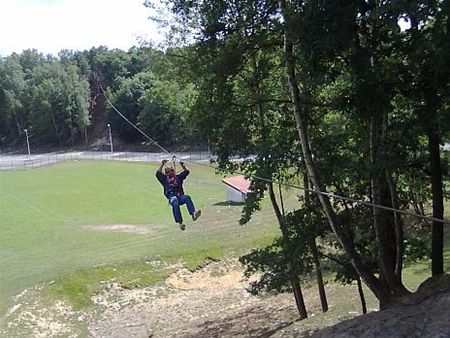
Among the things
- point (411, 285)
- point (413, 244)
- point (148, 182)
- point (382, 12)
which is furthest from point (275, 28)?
point (148, 182)

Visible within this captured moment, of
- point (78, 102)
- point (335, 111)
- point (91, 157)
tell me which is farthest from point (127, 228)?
point (78, 102)

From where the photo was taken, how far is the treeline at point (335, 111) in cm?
801

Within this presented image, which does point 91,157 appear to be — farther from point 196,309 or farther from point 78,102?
point 196,309

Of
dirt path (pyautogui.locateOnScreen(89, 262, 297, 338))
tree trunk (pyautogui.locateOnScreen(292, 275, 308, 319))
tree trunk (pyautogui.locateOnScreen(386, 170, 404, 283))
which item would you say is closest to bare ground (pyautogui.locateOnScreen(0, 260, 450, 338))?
dirt path (pyautogui.locateOnScreen(89, 262, 297, 338))

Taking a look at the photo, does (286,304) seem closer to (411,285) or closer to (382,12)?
(411,285)

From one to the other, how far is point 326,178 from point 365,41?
277cm

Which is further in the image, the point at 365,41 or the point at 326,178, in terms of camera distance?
the point at 326,178

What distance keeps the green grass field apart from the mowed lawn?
50mm

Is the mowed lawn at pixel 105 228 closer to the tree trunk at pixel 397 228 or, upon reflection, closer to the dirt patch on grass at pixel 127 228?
the dirt patch on grass at pixel 127 228

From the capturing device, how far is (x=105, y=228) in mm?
33281

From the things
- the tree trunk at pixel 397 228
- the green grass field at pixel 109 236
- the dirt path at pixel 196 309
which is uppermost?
the tree trunk at pixel 397 228

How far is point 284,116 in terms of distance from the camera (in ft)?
43.1

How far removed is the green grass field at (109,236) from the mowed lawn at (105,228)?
5cm

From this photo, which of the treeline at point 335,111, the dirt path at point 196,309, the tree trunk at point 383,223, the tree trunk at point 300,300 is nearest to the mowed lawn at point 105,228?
the dirt path at point 196,309
